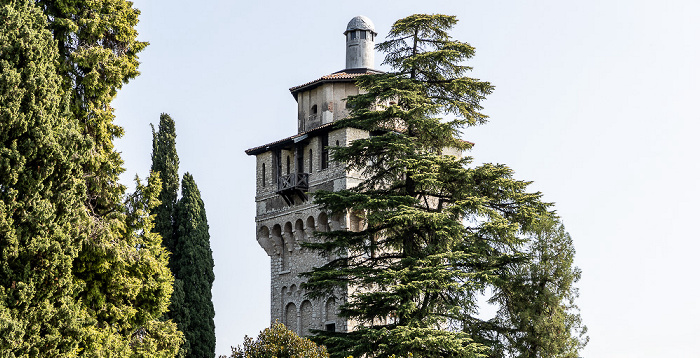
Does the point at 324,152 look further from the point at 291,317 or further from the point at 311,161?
the point at 291,317

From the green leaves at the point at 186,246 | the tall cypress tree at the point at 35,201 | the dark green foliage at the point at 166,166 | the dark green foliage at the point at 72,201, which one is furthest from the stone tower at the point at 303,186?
the tall cypress tree at the point at 35,201

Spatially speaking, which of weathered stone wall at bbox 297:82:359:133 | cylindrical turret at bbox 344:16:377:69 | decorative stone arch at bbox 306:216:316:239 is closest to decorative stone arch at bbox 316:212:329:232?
decorative stone arch at bbox 306:216:316:239

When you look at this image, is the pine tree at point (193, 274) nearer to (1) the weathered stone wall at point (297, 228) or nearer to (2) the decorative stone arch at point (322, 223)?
(1) the weathered stone wall at point (297, 228)

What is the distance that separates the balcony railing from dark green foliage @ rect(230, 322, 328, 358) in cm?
1369

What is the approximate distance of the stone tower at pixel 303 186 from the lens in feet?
125

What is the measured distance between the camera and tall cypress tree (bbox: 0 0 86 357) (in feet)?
58.6

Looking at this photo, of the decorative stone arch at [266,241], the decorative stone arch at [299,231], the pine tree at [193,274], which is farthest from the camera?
the decorative stone arch at [266,241]

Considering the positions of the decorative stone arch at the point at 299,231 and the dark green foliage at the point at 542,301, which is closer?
the dark green foliage at the point at 542,301

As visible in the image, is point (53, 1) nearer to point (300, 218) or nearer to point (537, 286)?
point (537, 286)

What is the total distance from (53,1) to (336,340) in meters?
11.1

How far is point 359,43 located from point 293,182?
24.0 ft

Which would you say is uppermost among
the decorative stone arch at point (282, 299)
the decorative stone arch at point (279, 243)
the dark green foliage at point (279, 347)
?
the decorative stone arch at point (279, 243)

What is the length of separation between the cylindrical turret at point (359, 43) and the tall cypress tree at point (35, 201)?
77.9 ft

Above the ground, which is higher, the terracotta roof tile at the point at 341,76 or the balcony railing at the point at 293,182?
the terracotta roof tile at the point at 341,76
